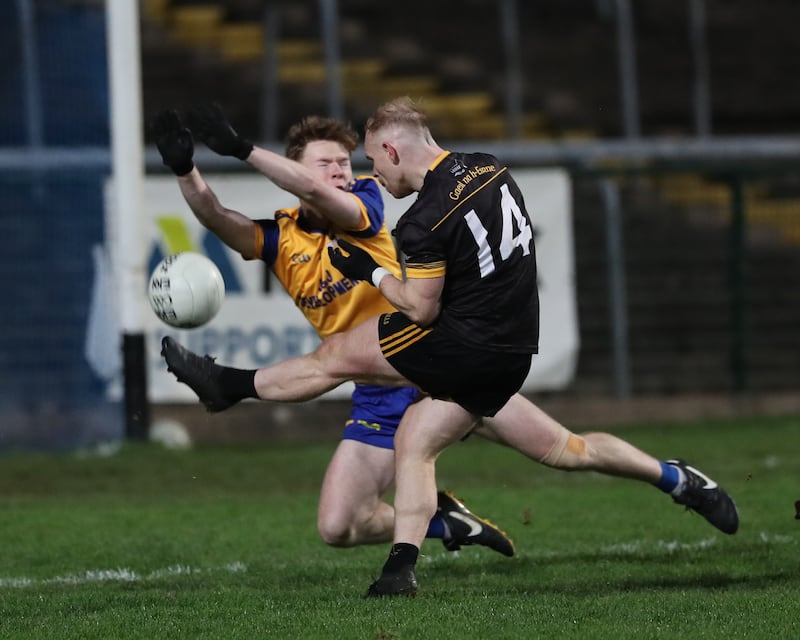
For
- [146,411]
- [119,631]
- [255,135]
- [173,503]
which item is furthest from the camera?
[255,135]

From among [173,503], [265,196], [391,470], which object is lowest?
[173,503]

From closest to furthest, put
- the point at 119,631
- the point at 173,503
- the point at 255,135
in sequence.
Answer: the point at 119,631
the point at 173,503
the point at 255,135

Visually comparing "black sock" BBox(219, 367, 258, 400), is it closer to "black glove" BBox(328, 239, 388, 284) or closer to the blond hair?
"black glove" BBox(328, 239, 388, 284)

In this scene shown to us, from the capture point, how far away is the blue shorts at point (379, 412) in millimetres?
7148

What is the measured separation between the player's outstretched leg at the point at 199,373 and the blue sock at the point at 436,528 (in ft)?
3.68

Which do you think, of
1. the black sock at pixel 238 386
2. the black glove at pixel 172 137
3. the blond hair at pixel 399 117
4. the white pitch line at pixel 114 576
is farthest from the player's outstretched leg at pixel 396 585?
the black glove at pixel 172 137

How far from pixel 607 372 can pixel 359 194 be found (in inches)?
275

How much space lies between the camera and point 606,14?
57.9 ft

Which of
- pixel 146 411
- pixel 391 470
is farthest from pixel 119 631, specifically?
pixel 146 411

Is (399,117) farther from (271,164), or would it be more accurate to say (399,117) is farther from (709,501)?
(709,501)

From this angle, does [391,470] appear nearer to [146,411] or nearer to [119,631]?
[119,631]

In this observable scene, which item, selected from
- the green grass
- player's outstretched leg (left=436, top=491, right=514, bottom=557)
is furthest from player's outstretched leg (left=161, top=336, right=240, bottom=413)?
player's outstretched leg (left=436, top=491, right=514, bottom=557)

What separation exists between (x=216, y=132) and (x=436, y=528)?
82.7 inches

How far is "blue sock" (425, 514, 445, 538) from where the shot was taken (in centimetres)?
722
